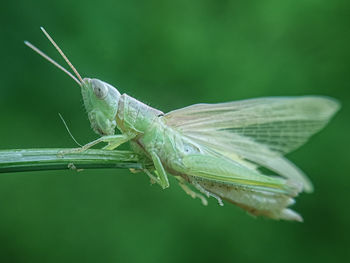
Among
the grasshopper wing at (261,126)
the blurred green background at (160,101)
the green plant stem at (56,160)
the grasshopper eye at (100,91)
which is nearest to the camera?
the green plant stem at (56,160)

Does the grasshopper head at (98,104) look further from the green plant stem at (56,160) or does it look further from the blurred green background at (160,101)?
the blurred green background at (160,101)

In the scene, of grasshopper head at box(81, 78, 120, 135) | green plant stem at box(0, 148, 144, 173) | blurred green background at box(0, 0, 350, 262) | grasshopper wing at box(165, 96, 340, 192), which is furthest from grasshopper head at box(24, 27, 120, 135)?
blurred green background at box(0, 0, 350, 262)

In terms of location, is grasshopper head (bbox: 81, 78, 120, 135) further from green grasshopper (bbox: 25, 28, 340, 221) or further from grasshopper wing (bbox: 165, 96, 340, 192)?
grasshopper wing (bbox: 165, 96, 340, 192)

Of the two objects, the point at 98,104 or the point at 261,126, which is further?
the point at 261,126

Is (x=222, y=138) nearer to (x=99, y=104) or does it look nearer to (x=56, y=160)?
(x=99, y=104)

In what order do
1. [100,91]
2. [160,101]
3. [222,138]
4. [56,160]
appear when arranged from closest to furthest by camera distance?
[56,160] < [100,91] < [222,138] < [160,101]

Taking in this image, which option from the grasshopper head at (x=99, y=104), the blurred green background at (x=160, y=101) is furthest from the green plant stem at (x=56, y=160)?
the blurred green background at (x=160, y=101)

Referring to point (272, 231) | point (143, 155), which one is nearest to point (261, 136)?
point (143, 155)

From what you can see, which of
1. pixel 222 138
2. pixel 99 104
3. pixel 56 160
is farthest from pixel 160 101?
pixel 56 160
